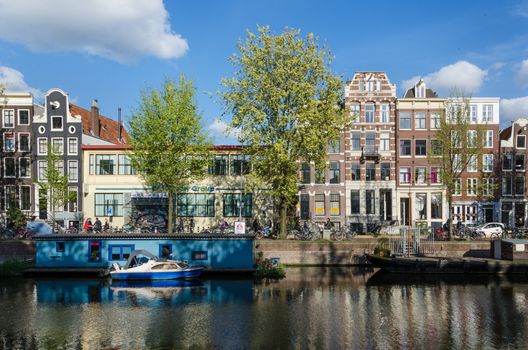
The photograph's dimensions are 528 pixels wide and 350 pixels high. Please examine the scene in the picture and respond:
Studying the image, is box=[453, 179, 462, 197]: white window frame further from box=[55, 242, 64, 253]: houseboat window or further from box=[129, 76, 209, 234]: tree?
box=[55, 242, 64, 253]: houseboat window

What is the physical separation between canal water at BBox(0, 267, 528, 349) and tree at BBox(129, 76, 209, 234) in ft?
36.9

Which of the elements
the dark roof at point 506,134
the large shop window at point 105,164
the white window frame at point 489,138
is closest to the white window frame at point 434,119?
the white window frame at point 489,138

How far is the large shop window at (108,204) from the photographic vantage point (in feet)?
166

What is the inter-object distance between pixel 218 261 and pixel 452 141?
26700 millimetres

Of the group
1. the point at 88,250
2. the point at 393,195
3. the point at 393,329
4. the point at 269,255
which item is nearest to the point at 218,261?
the point at 269,255

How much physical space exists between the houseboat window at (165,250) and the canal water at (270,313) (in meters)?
4.13

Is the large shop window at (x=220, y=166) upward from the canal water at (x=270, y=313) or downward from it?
upward

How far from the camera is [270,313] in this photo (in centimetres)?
2594

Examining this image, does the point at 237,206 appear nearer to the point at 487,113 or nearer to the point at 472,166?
the point at 472,166

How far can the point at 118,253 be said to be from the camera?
3788cm

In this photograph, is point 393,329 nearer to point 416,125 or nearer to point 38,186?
point 416,125

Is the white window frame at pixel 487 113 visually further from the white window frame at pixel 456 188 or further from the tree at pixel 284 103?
the tree at pixel 284 103

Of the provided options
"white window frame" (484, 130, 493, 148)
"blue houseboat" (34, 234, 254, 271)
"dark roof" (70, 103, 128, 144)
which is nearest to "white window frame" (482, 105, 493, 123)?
"white window frame" (484, 130, 493, 148)

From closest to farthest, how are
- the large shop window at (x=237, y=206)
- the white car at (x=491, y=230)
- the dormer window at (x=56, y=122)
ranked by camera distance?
the white car at (x=491, y=230), the large shop window at (x=237, y=206), the dormer window at (x=56, y=122)
